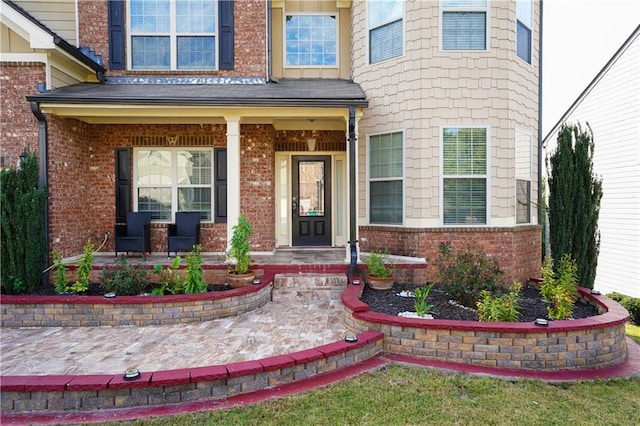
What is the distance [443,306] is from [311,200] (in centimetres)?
458

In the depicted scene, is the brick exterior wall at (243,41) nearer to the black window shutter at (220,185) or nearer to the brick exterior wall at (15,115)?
the black window shutter at (220,185)

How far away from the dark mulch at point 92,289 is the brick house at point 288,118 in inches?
36.8

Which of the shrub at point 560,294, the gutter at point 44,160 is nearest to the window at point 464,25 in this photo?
the shrub at point 560,294

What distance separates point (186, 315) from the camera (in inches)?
198

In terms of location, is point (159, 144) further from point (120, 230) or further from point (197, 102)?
point (197, 102)

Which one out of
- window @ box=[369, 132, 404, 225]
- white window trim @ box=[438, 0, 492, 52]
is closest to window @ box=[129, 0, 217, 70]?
window @ box=[369, 132, 404, 225]

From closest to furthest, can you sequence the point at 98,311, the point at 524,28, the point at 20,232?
1. the point at 98,311
2. the point at 20,232
3. the point at 524,28

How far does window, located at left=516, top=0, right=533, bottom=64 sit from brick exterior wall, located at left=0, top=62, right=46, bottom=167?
891 cm

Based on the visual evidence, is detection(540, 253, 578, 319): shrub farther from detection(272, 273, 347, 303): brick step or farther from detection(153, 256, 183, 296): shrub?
detection(153, 256, 183, 296): shrub

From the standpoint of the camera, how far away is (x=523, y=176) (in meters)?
7.23

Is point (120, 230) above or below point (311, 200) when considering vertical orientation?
below

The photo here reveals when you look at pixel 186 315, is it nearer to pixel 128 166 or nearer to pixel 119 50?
pixel 128 166

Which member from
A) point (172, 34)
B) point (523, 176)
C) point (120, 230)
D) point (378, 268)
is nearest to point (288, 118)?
point (172, 34)

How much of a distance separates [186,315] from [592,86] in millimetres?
12535
